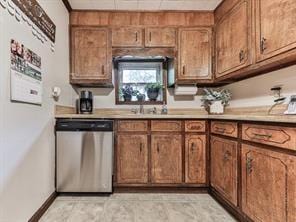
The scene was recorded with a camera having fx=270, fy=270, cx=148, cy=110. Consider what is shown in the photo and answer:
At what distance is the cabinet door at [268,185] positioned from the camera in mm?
1596

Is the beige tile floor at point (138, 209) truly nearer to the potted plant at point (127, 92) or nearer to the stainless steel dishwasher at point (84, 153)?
the stainless steel dishwasher at point (84, 153)

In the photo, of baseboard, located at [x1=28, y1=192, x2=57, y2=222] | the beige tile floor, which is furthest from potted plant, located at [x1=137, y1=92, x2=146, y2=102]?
baseboard, located at [x1=28, y1=192, x2=57, y2=222]

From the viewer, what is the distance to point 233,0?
2887 millimetres

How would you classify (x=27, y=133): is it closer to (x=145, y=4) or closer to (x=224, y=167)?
(x=224, y=167)

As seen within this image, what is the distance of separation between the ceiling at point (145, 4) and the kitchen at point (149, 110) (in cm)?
3

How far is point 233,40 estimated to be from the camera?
2904 millimetres

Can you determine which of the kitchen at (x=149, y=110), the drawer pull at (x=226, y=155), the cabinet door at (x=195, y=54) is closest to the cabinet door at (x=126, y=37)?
the kitchen at (x=149, y=110)

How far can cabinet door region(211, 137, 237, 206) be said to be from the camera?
7.82 feet

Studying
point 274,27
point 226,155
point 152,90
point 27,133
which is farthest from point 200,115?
point 27,133

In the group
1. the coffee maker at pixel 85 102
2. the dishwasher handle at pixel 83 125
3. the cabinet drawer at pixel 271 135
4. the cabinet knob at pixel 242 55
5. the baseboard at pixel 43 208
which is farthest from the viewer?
the coffee maker at pixel 85 102

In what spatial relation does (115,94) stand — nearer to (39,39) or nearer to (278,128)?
(39,39)

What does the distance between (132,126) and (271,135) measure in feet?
5.50

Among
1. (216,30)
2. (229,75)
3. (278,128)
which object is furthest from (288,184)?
(216,30)

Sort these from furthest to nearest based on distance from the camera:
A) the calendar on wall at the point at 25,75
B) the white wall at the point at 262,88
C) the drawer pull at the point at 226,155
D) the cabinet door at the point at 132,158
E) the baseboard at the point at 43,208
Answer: the cabinet door at the point at 132,158
the drawer pull at the point at 226,155
the white wall at the point at 262,88
the baseboard at the point at 43,208
the calendar on wall at the point at 25,75
